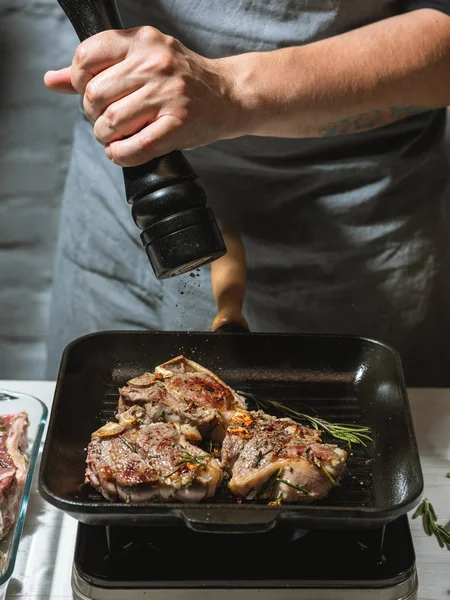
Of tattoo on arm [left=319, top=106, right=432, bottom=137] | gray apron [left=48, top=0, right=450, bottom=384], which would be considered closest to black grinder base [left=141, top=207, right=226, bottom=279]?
tattoo on arm [left=319, top=106, right=432, bottom=137]

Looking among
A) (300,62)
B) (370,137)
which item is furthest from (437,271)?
(300,62)

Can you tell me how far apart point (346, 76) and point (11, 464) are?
0.88 metres

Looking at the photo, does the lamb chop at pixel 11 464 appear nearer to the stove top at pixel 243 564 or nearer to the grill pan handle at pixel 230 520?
the stove top at pixel 243 564

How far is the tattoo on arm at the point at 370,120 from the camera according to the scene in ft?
5.07

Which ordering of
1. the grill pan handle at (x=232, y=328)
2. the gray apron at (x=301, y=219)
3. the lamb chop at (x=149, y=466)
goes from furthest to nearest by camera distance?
the gray apron at (x=301, y=219)
the grill pan handle at (x=232, y=328)
the lamb chop at (x=149, y=466)

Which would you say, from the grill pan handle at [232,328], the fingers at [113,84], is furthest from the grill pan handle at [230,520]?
the fingers at [113,84]

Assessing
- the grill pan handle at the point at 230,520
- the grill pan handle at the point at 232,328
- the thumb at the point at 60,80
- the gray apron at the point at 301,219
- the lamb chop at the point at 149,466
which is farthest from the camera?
the gray apron at the point at 301,219

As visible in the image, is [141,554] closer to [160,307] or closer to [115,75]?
[115,75]

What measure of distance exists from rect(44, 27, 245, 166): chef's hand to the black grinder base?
110mm

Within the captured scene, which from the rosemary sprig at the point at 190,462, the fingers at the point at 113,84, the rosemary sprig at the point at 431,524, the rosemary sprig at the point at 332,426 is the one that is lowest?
the rosemary sprig at the point at 431,524

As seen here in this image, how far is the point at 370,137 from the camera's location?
1.78 m

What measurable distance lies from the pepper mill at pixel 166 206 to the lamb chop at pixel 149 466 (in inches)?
9.8

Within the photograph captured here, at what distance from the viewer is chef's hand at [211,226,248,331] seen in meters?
1.51

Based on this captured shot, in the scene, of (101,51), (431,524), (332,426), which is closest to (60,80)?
(101,51)
